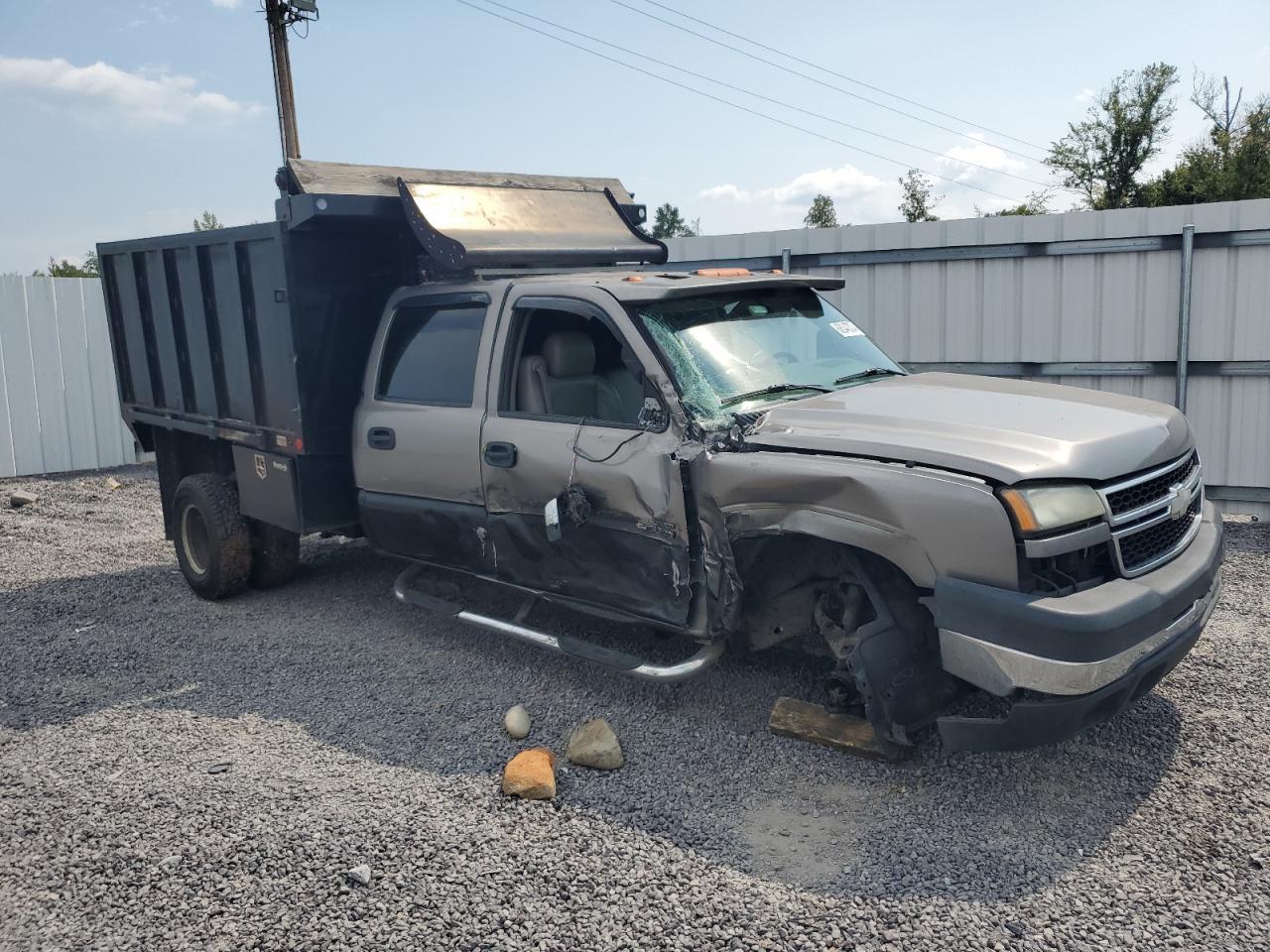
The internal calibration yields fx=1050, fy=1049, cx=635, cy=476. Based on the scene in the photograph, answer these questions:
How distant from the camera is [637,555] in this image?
180 inches

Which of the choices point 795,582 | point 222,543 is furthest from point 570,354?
point 222,543

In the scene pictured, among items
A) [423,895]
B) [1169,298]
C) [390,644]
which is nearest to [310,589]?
[390,644]

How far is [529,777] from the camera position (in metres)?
4.04

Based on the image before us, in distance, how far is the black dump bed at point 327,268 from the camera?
5.86 meters

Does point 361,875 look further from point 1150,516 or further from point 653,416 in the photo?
point 1150,516

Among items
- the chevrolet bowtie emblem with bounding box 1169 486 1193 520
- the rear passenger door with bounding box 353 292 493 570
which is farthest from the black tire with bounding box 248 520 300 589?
the chevrolet bowtie emblem with bounding box 1169 486 1193 520

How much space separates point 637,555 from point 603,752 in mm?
847

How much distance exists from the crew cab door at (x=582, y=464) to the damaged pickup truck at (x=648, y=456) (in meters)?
0.01

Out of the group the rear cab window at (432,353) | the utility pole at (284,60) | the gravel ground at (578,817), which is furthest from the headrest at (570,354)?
the utility pole at (284,60)

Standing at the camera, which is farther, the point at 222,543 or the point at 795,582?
the point at 222,543

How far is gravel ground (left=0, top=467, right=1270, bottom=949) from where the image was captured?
3.23m

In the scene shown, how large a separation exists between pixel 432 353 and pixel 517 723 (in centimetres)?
216

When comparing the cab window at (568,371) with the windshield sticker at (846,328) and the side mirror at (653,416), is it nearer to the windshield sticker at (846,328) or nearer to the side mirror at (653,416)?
the side mirror at (653,416)

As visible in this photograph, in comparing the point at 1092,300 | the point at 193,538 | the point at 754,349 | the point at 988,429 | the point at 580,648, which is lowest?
the point at 580,648
